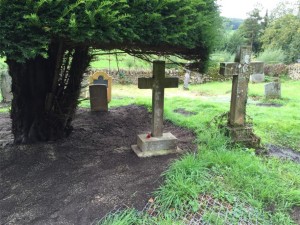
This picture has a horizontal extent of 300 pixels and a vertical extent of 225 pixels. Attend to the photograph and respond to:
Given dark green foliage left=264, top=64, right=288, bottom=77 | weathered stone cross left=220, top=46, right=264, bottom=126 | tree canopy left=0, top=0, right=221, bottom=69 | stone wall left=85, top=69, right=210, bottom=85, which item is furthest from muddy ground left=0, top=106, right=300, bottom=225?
dark green foliage left=264, top=64, right=288, bottom=77

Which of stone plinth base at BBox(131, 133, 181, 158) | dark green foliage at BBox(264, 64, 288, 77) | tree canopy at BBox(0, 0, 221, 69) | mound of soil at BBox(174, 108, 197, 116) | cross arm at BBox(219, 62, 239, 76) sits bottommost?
mound of soil at BBox(174, 108, 197, 116)

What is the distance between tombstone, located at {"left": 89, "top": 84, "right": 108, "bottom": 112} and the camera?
321 inches

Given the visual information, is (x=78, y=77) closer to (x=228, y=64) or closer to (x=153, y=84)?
(x=153, y=84)

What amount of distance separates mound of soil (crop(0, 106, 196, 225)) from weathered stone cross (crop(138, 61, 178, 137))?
2.04ft

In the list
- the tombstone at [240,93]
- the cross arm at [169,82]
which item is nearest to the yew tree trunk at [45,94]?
the cross arm at [169,82]

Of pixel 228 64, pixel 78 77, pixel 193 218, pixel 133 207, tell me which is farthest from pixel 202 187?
pixel 78 77

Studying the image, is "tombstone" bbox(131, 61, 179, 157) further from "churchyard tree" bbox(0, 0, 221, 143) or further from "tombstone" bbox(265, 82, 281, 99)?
"tombstone" bbox(265, 82, 281, 99)

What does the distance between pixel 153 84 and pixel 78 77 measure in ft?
5.94

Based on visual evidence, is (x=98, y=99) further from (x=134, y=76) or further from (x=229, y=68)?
(x=134, y=76)

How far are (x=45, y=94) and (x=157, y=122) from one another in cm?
209

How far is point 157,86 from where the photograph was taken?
4855 millimetres

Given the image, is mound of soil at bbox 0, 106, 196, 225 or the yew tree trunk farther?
the yew tree trunk

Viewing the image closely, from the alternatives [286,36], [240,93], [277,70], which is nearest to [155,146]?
[240,93]

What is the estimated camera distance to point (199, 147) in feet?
16.0
